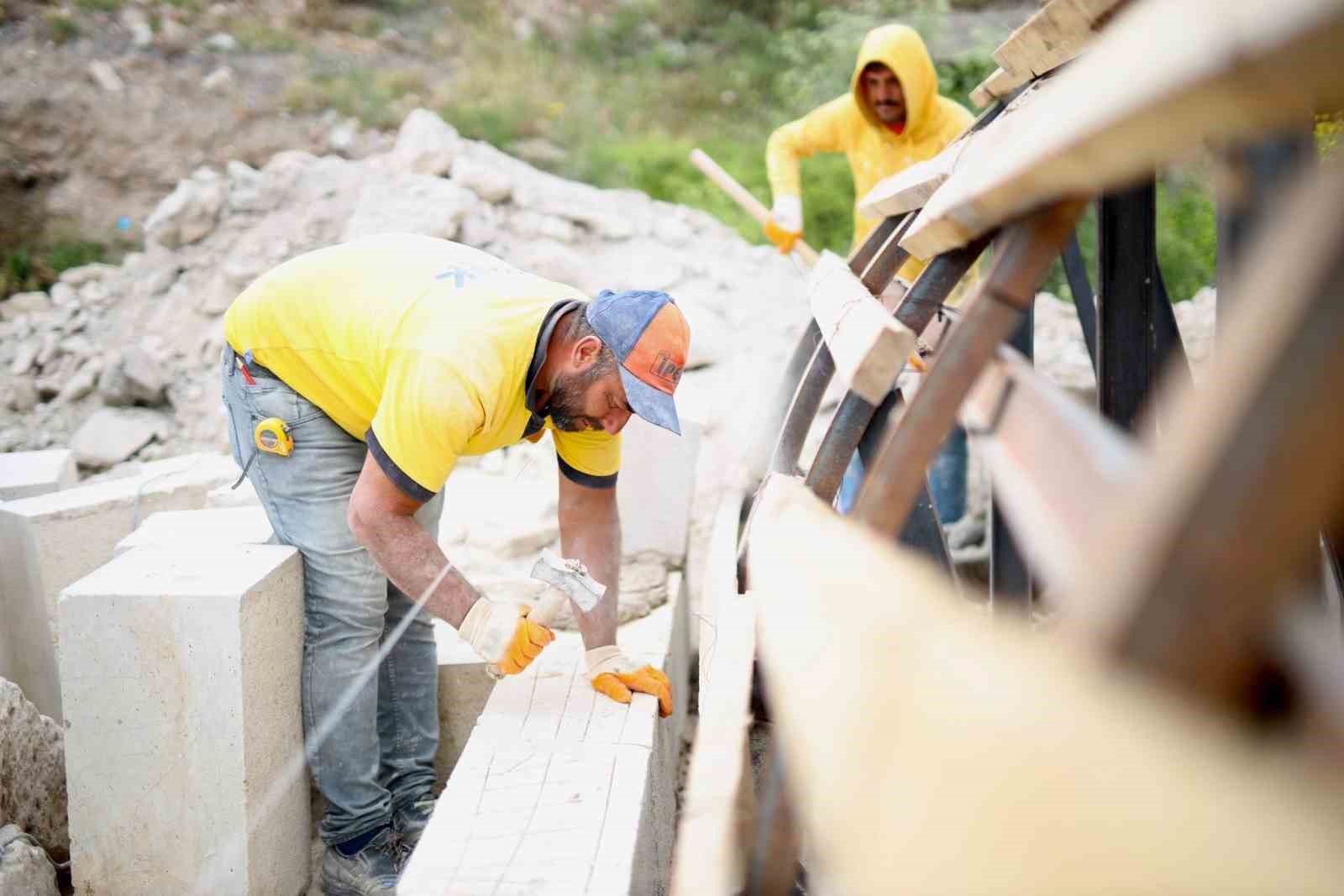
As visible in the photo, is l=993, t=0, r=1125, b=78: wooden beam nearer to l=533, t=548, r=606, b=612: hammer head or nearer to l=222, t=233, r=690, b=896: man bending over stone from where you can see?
l=222, t=233, r=690, b=896: man bending over stone

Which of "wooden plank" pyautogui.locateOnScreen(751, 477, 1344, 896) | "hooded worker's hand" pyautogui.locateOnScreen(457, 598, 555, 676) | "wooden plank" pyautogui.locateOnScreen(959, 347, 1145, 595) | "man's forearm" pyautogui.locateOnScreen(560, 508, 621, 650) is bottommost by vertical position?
"hooded worker's hand" pyautogui.locateOnScreen(457, 598, 555, 676)

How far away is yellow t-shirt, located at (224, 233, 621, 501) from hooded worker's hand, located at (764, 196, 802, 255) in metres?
2.37

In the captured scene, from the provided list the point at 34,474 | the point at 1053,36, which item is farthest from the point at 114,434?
the point at 1053,36

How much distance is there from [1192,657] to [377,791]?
279cm

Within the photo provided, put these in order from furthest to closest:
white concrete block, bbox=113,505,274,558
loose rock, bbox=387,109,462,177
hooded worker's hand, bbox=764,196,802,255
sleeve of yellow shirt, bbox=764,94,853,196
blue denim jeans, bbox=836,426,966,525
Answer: loose rock, bbox=387,109,462,177, hooded worker's hand, bbox=764,196,802,255, sleeve of yellow shirt, bbox=764,94,853,196, blue denim jeans, bbox=836,426,966,525, white concrete block, bbox=113,505,274,558

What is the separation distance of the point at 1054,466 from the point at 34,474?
4563mm

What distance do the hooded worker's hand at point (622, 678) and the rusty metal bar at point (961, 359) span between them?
1.53 metres

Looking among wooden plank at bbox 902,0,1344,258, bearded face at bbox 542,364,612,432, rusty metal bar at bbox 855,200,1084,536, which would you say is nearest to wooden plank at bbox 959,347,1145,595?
Answer: rusty metal bar at bbox 855,200,1084,536

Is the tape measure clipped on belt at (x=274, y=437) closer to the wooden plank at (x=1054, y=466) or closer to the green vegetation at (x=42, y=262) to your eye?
the wooden plank at (x=1054, y=466)

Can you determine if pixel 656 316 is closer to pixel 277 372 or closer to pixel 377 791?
pixel 277 372

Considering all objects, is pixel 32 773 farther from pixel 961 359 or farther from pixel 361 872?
pixel 961 359

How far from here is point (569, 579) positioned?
113 inches

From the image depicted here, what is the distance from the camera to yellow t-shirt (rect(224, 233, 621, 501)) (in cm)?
254

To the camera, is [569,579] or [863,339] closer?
[863,339]
